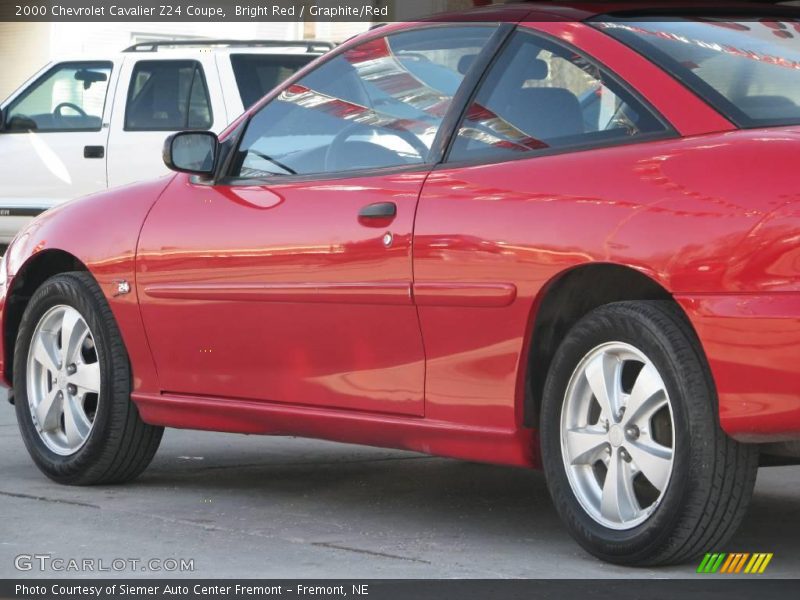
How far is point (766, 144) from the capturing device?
4453 millimetres

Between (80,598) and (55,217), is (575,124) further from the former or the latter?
(55,217)

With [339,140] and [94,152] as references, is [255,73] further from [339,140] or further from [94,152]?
[339,140]

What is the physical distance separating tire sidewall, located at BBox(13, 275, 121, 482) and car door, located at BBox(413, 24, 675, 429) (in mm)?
1567

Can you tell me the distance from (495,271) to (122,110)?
31.3ft

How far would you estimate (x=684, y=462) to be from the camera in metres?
4.55

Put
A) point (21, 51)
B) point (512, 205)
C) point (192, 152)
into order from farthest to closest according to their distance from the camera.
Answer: point (21, 51)
point (192, 152)
point (512, 205)

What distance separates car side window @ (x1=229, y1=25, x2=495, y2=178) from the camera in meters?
5.48

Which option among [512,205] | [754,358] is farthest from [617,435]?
[512,205]

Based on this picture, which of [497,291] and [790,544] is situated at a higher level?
[497,291]

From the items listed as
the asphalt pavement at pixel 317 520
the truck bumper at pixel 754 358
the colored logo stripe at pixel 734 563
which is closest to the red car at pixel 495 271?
the truck bumper at pixel 754 358

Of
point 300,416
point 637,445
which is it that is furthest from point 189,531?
point 637,445

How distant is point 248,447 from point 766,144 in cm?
367

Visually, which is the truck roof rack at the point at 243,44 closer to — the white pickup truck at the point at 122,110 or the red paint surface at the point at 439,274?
the white pickup truck at the point at 122,110

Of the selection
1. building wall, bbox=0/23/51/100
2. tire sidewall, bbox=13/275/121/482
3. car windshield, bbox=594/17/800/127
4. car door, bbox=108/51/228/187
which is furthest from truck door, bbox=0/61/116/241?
building wall, bbox=0/23/51/100
